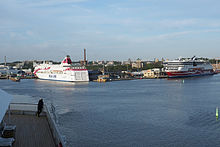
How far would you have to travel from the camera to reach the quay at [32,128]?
245 inches

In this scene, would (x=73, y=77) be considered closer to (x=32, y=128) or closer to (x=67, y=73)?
(x=67, y=73)

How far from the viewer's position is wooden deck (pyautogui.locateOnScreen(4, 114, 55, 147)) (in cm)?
630

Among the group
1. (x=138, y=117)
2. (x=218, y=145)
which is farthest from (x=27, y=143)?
(x=138, y=117)

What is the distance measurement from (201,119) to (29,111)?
10268mm

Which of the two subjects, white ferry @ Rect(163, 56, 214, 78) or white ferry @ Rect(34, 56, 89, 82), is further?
white ferry @ Rect(163, 56, 214, 78)

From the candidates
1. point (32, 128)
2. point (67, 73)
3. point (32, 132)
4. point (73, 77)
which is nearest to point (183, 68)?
point (73, 77)

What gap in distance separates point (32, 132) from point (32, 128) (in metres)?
0.42

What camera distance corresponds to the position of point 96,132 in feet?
41.7

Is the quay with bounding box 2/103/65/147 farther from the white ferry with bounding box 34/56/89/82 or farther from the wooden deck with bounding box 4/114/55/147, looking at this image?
the white ferry with bounding box 34/56/89/82

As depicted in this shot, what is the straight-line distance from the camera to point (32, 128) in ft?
24.9

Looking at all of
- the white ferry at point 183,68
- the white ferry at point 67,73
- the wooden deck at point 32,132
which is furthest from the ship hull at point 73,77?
the wooden deck at point 32,132

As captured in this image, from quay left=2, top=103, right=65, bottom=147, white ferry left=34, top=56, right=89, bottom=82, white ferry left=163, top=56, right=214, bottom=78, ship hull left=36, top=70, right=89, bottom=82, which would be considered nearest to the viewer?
quay left=2, top=103, right=65, bottom=147

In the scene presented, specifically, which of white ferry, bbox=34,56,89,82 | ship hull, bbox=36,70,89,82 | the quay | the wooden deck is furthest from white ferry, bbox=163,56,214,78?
the wooden deck

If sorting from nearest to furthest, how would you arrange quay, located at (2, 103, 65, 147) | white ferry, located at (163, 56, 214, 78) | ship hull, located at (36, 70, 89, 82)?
quay, located at (2, 103, 65, 147)
ship hull, located at (36, 70, 89, 82)
white ferry, located at (163, 56, 214, 78)
